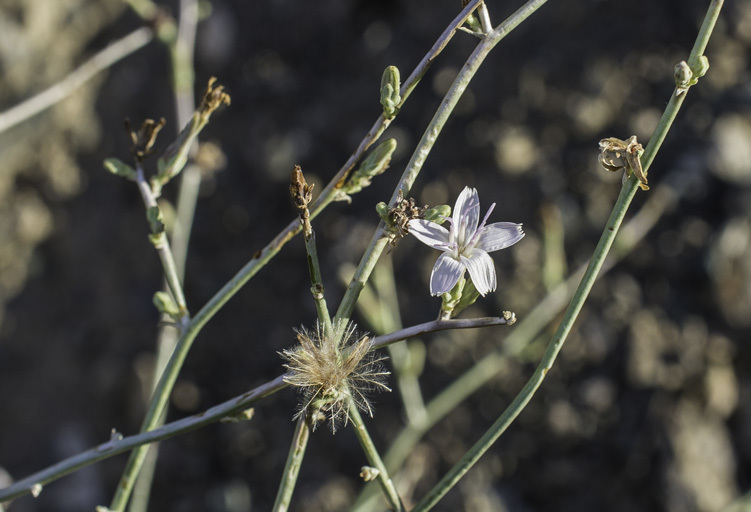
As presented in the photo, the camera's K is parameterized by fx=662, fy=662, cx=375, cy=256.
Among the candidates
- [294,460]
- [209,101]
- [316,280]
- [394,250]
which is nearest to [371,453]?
[294,460]

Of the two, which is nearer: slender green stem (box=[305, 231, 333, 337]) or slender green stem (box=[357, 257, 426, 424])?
slender green stem (box=[305, 231, 333, 337])

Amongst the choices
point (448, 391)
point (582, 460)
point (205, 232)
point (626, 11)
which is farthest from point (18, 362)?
point (626, 11)

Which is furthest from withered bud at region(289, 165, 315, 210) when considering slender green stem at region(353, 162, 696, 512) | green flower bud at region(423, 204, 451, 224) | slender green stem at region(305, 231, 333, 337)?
slender green stem at region(353, 162, 696, 512)

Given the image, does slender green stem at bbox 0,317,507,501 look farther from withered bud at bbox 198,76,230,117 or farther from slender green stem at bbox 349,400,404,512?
withered bud at bbox 198,76,230,117

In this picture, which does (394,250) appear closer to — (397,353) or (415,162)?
(397,353)

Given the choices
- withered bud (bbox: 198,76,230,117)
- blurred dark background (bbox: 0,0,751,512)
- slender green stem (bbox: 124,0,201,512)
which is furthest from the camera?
blurred dark background (bbox: 0,0,751,512)

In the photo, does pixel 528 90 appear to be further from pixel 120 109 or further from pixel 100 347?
pixel 100 347

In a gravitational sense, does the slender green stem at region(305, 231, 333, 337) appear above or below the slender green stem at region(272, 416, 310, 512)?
above
